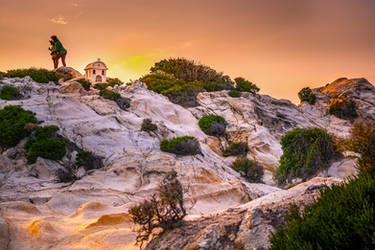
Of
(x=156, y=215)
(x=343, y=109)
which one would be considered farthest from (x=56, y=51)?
(x=156, y=215)

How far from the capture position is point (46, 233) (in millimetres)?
6930

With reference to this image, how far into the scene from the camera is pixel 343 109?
3369 cm

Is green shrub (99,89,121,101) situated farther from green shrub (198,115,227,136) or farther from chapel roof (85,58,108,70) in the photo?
chapel roof (85,58,108,70)

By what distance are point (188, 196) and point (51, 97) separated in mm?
11370

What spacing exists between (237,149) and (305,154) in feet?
16.3

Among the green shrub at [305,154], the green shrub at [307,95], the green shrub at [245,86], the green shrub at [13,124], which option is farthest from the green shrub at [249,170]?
the green shrub at [307,95]

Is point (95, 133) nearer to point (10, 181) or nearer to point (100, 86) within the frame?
point (10, 181)

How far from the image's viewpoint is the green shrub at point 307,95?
36331 mm

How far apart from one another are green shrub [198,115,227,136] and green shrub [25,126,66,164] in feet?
34.6

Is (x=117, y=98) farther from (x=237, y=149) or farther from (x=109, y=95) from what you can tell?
(x=237, y=149)

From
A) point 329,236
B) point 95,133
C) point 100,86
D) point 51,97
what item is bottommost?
point 329,236

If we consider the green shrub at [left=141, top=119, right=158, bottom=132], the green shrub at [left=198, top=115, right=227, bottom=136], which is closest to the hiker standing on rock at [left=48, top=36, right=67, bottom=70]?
the green shrub at [left=198, top=115, right=227, bottom=136]

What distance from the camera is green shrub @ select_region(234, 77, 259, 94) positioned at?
33719 millimetres

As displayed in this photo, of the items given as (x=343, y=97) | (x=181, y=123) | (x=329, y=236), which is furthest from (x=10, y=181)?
(x=343, y=97)
